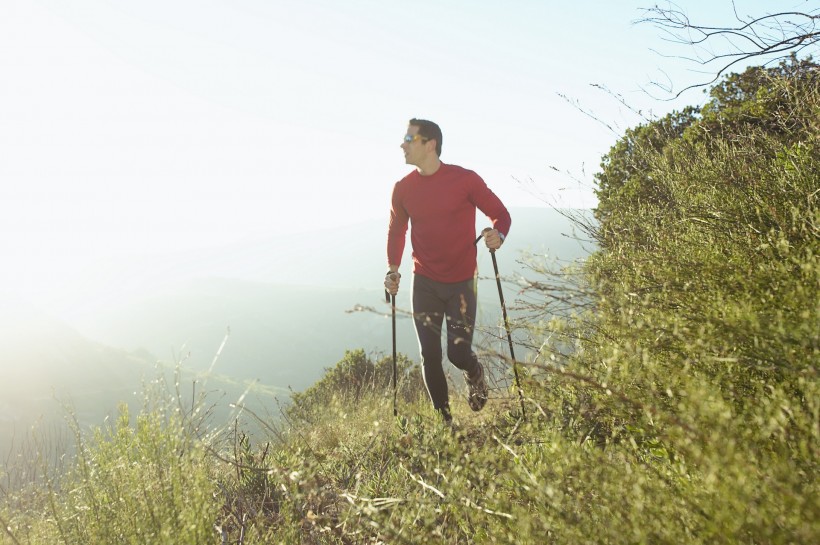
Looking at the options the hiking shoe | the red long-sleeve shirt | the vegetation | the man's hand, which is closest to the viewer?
the vegetation

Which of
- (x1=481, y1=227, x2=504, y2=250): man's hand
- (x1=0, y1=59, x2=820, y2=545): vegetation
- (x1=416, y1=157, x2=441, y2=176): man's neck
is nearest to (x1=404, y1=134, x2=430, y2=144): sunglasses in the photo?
(x1=416, y1=157, x2=441, y2=176): man's neck

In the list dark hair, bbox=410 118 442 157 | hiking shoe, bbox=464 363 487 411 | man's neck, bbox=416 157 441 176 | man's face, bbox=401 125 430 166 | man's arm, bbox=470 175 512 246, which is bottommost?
hiking shoe, bbox=464 363 487 411

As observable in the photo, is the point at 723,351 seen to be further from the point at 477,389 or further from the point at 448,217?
the point at 448,217

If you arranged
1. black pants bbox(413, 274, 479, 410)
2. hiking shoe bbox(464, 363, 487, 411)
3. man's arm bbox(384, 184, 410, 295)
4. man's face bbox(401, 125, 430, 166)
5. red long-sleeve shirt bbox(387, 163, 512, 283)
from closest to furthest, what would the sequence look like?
hiking shoe bbox(464, 363, 487, 411)
black pants bbox(413, 274, 479, 410)
red long-sleeve shirt bbox(387, 163, 512, 283)
man's face bbox(401, 125, 430, 166)
man's arm bbox(384, 184, 410, 295)

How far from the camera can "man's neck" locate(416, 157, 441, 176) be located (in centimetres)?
504

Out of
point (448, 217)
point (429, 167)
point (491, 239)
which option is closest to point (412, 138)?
point (429, 167)

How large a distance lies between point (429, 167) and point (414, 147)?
24 cm

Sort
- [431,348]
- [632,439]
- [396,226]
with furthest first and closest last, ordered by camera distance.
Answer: [396,226]
[431,348]
[632,439]

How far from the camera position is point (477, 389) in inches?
182

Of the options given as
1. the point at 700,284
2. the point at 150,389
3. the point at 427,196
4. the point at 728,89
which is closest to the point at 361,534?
→ the point at 150,389

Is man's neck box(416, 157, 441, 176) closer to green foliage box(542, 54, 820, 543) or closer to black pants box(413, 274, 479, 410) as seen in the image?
black pants box(413, 274, 479, 410)

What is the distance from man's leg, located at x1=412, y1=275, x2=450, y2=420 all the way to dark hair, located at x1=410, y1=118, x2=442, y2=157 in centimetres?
137

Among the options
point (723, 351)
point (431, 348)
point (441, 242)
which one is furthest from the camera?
point (441, 242)

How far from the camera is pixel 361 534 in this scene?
236cm
